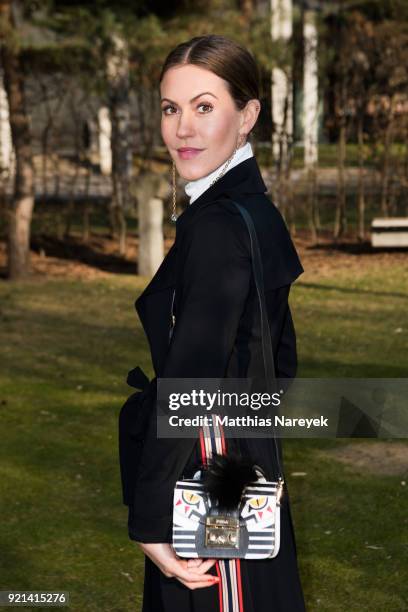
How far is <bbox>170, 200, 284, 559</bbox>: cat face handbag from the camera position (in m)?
2.45

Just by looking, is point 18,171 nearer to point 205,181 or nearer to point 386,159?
point 386,159

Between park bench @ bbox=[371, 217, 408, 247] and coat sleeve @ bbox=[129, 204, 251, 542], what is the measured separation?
496 inches

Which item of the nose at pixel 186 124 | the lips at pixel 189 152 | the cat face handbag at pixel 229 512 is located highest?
the nose at pixel 186 124

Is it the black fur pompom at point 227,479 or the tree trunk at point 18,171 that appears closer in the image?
the black fur pompom at point 227,479

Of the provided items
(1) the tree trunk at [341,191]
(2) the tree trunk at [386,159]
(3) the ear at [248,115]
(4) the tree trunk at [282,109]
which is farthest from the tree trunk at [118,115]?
(3) the ear at [248,115]

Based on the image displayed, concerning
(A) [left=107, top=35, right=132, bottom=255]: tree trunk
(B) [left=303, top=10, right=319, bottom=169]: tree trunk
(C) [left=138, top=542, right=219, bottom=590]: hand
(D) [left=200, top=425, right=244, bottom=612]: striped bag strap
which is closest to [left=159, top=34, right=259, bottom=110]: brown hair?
(D) [left=200, top=425, right=244, bottom=612]: striped bag strap

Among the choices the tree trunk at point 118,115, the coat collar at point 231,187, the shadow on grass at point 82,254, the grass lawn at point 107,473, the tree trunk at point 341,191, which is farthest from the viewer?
the tree trunk at point 341,191

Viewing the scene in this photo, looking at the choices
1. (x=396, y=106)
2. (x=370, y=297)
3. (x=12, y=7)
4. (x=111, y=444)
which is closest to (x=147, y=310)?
(x=111, y=444)

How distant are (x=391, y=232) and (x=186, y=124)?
1252 cm

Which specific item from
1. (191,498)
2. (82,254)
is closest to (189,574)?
(191,498)

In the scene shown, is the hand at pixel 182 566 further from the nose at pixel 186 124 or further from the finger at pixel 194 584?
the nose at pixel 186 124

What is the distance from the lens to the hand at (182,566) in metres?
2.49

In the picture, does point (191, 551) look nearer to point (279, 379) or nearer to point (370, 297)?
point (279, 379)

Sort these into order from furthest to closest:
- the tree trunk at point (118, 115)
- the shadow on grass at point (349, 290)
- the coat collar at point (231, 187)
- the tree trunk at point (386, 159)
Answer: the tree trunk at point (386, 159), the tree trunk at point (118, 115), the shadow on grass at point (349, 290), the coat collar at point (231, 187)
